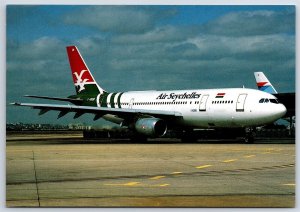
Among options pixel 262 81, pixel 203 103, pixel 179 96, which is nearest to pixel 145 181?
pixel 262 81

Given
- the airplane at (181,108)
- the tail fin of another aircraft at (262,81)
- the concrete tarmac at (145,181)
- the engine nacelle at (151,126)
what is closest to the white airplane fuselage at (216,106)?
the airplane at (181,108)

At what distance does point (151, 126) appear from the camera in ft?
66.2

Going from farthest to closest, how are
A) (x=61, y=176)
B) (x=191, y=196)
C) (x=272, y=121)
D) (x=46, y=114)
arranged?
1. (x=272, y=121)
2. (x=46, y=114)
3. (x=61, y=176)
4. (x=191, y=196)

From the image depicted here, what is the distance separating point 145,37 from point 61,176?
131 inches

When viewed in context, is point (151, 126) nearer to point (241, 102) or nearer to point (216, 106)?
point (216, 106)

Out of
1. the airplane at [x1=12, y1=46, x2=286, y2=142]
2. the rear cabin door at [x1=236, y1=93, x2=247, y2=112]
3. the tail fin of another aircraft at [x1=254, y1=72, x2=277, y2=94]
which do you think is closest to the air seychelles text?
the airplane at [x1=12, y1=46, x2=286, y2=142]

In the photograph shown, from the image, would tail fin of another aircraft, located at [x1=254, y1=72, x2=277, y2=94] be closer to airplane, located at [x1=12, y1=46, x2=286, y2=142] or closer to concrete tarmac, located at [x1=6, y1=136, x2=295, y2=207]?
concrete tarmac, located at [x1=6, y1=136, x2=295, y2=207]

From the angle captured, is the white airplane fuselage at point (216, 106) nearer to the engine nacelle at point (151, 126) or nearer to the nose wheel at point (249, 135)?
the nose wheel at point (249, 135)

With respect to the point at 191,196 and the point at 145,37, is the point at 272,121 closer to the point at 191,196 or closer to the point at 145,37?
the point at 145,37

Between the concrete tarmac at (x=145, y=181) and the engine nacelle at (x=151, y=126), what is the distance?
290 inches

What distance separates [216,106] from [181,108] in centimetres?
162

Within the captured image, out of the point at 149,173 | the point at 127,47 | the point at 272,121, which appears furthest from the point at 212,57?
the point at 272,121

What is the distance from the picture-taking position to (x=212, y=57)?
37.6ft

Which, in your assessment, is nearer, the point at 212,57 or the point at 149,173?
the point at 149,173
